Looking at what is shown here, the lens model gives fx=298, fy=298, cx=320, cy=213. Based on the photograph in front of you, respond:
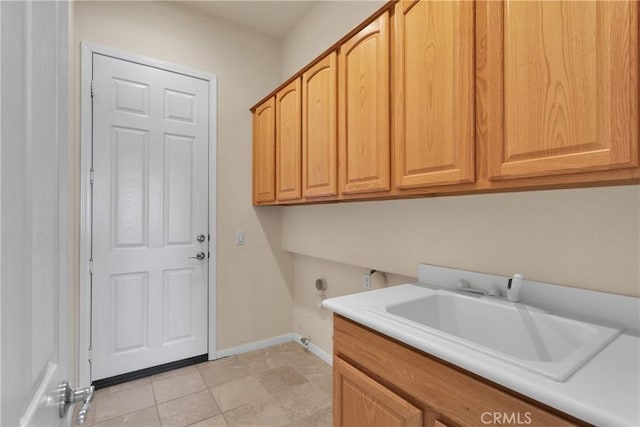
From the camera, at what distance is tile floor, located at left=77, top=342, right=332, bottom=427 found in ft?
5.98

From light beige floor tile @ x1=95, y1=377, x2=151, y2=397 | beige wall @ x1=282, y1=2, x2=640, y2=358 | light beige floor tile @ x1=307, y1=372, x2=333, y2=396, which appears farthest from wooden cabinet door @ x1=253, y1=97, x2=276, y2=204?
light beige floor tile @ x1=95, y1=377, x2=151, y2=397

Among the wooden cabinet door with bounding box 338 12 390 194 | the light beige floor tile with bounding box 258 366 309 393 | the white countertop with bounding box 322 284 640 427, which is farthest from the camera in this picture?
the light beige floor tile with bounding box 258 366 309 393

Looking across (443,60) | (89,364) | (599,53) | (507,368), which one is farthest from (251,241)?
(599,53)

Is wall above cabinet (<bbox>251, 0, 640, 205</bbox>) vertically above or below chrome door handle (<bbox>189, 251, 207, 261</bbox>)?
above

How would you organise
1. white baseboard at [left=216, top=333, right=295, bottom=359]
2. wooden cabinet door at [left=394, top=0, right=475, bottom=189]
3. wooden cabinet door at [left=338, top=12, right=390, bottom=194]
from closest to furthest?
wooden cabinet door at [left=394, top=0, right=475, bottom=189]
wooden cabinet door at [left=338, top=12, right=390, bottom=194]
white baseboard at [left=216, top=333, right=295, bottom=359]

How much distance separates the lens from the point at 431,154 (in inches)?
48.2

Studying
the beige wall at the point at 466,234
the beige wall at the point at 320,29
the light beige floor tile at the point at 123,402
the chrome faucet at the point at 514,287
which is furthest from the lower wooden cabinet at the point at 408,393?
the beige wall at the point at 320,29

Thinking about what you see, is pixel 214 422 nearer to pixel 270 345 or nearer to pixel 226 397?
pixel 226 397

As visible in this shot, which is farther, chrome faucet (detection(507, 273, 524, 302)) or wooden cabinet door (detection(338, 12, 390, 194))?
wooden cabinet door (detection(338, 12, 390, 194))

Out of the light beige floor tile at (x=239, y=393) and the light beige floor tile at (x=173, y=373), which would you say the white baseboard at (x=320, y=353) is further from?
the light beige floor tile at (x=173, y=373)

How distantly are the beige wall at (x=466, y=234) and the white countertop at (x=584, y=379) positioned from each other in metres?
0.27

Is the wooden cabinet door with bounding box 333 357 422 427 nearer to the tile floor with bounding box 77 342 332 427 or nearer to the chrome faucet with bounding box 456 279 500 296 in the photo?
the chrome faucet with bounding box 456 279 500 296

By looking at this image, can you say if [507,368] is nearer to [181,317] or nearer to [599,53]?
[599,53]

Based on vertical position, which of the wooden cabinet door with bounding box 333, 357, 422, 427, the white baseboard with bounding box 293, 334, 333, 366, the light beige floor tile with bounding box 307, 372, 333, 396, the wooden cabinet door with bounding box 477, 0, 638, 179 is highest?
the wooden cabinet door with bounding box 477, 0, 638, 179
